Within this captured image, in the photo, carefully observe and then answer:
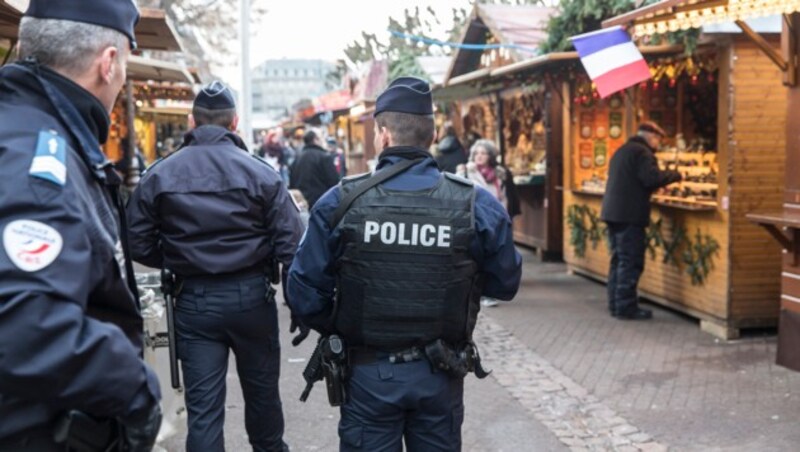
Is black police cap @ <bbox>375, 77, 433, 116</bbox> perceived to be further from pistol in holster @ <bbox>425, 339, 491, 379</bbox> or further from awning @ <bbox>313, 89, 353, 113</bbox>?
awning @ <bbox>313, 89, 353, 113</bbox>

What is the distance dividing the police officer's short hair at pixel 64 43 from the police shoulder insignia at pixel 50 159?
21 cm

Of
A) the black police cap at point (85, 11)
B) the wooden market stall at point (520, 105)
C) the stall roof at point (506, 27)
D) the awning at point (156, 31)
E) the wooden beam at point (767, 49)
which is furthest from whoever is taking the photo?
the stall roof at point (506, 27)

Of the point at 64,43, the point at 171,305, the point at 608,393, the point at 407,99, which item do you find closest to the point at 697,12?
the point at 608,393

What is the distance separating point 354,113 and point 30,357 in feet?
72.7

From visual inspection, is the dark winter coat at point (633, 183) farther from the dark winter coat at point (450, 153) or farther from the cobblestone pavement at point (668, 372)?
the dark winter coat at point (450, 153)

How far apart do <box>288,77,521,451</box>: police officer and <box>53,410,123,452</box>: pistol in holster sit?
1.37 m

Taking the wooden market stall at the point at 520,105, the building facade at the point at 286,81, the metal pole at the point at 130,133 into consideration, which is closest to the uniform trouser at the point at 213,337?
the wooden market stall at the point at 520,105

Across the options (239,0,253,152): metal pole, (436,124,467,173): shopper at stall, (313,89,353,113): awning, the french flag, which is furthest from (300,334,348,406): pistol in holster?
(313,89,353,113): awning

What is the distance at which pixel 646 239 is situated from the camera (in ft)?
31.1

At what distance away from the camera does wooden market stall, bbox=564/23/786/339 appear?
25.7 feet

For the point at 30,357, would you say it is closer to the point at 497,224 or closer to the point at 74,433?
the point at 74,433

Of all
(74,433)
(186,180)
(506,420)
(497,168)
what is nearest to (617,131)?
(497,168)

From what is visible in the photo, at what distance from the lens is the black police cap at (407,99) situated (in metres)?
3.49

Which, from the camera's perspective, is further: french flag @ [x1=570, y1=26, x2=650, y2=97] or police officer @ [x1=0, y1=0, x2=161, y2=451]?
french flag @ [x1=570, y1=26, x2=650, y2=97]
